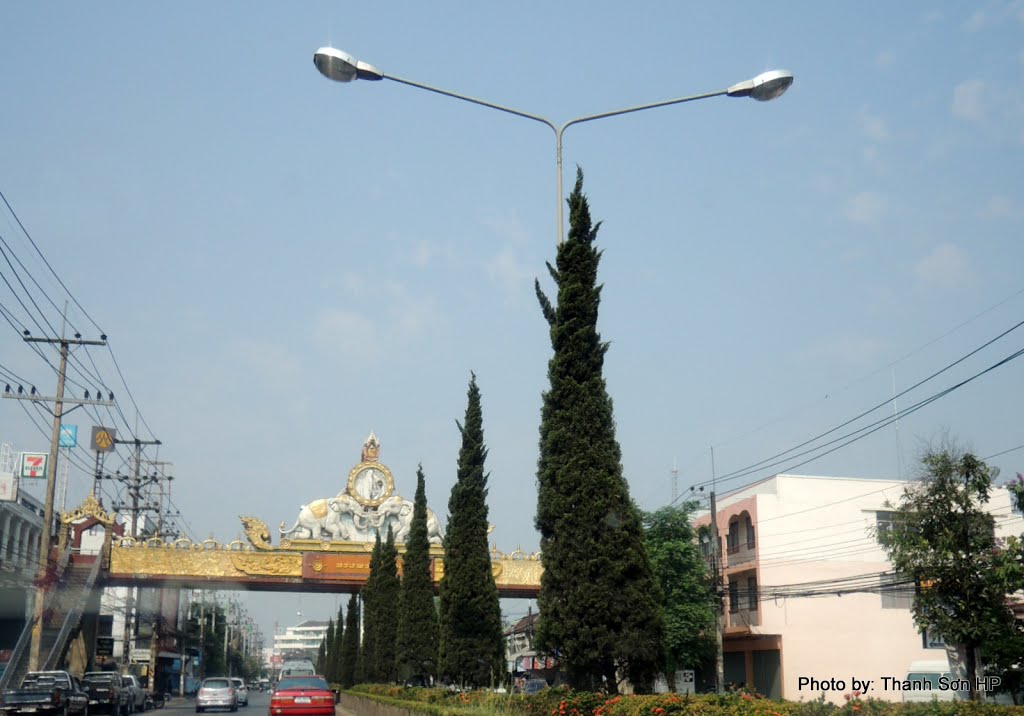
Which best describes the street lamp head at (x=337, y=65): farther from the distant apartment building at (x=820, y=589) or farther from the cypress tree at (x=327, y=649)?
the cypress tree at (x=327, y=649)

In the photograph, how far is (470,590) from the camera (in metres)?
A: 27.5

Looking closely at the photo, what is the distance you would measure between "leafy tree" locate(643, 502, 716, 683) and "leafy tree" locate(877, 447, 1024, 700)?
15.1 meters

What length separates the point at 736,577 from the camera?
47438 millimetres

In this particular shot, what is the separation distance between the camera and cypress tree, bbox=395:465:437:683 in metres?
34.0

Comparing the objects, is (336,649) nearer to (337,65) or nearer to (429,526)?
(429,526)

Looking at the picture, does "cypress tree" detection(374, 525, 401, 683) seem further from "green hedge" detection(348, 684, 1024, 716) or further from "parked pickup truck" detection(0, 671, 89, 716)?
"green hedge" detection(348, 684, 1024, 716)

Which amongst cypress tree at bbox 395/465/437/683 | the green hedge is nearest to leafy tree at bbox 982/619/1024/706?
cypress tree at bbox 395/465/437/683

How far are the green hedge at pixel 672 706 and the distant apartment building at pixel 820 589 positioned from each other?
1054 inches

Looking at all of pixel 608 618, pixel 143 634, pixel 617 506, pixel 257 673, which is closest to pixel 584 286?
pixel 617 506

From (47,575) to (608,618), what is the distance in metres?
35.5

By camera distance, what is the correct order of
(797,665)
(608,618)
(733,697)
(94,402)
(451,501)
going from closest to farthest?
(733,697)
(608,618)
(451,501)
(94,402)
(797,665)

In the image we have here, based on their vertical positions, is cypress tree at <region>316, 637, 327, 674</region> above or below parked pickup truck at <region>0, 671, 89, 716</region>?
below

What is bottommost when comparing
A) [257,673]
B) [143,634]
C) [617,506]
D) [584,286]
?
[257,673]

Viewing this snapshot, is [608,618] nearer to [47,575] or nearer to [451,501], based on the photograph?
[451,501]
